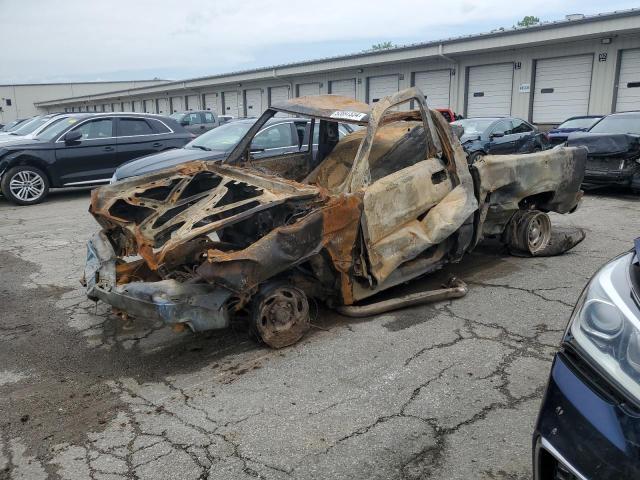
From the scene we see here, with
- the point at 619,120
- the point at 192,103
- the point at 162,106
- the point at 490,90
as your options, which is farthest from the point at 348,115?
the point at 162,106

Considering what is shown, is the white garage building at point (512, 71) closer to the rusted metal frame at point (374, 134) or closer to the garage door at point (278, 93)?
the garage door at point (278, 93)

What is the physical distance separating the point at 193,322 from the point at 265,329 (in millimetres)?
611

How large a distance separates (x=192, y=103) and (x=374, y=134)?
4036 centimetres

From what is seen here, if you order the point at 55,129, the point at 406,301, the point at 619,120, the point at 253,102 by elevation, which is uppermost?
the point at 253,102

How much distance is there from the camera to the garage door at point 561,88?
19.8 m

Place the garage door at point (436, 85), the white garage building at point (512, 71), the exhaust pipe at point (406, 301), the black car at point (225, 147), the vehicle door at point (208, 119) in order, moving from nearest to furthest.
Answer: the exhaust pipe at point (406, 301) < the black car at point (225, 147) < the white garage building at point (512, 71) < the vehicle door at point (208, 119) < the garage door at point (436, 85)

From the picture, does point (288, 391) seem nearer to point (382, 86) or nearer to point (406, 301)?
point (406, 301)

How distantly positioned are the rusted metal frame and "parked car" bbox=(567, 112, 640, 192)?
6.31m

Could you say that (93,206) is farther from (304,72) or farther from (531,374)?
(304,72)

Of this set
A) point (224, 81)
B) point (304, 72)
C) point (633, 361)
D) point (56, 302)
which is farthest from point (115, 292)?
point (224, 81)

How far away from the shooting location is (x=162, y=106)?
47.3 m

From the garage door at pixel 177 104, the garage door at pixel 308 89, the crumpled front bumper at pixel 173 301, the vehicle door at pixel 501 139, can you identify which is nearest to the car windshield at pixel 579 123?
the vehicle door at pixel 501 139

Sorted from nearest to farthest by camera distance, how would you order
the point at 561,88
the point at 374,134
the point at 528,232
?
the point at 374,134
the point at 528,232
the point at 561,88

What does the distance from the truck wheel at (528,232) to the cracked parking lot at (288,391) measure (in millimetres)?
661
